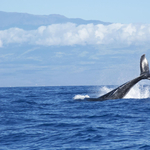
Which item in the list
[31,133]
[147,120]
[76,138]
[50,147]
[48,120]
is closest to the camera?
[50,147]

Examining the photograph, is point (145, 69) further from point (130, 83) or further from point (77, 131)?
point (77, 131)

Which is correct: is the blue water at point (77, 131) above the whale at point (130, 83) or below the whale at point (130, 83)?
below

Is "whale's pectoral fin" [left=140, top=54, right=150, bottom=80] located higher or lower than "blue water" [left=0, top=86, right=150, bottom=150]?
higher

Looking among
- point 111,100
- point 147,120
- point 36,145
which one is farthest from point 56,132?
point 111,100

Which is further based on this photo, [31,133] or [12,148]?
[31,133]

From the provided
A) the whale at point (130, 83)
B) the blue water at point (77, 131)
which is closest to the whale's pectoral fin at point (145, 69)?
the whale at point (130, 83)

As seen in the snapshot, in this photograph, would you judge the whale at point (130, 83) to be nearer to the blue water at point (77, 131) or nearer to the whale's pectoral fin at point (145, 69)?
the whale's pectoral fin at point (145, 69)

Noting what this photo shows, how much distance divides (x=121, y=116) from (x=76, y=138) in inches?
206

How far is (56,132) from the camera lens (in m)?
12.8

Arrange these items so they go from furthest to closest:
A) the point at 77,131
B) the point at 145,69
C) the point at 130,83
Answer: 1. the point at 130,83
2. the point at 145,69
3. the point at 77,131

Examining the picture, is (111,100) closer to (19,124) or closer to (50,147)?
(19,124)

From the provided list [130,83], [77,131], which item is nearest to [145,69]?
[130,83]

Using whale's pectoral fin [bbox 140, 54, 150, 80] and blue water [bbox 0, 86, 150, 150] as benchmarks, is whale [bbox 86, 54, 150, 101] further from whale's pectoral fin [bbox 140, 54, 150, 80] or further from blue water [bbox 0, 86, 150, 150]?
blue water [bbox 0, 86, 150, 150]

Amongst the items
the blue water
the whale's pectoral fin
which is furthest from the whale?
the blue water
